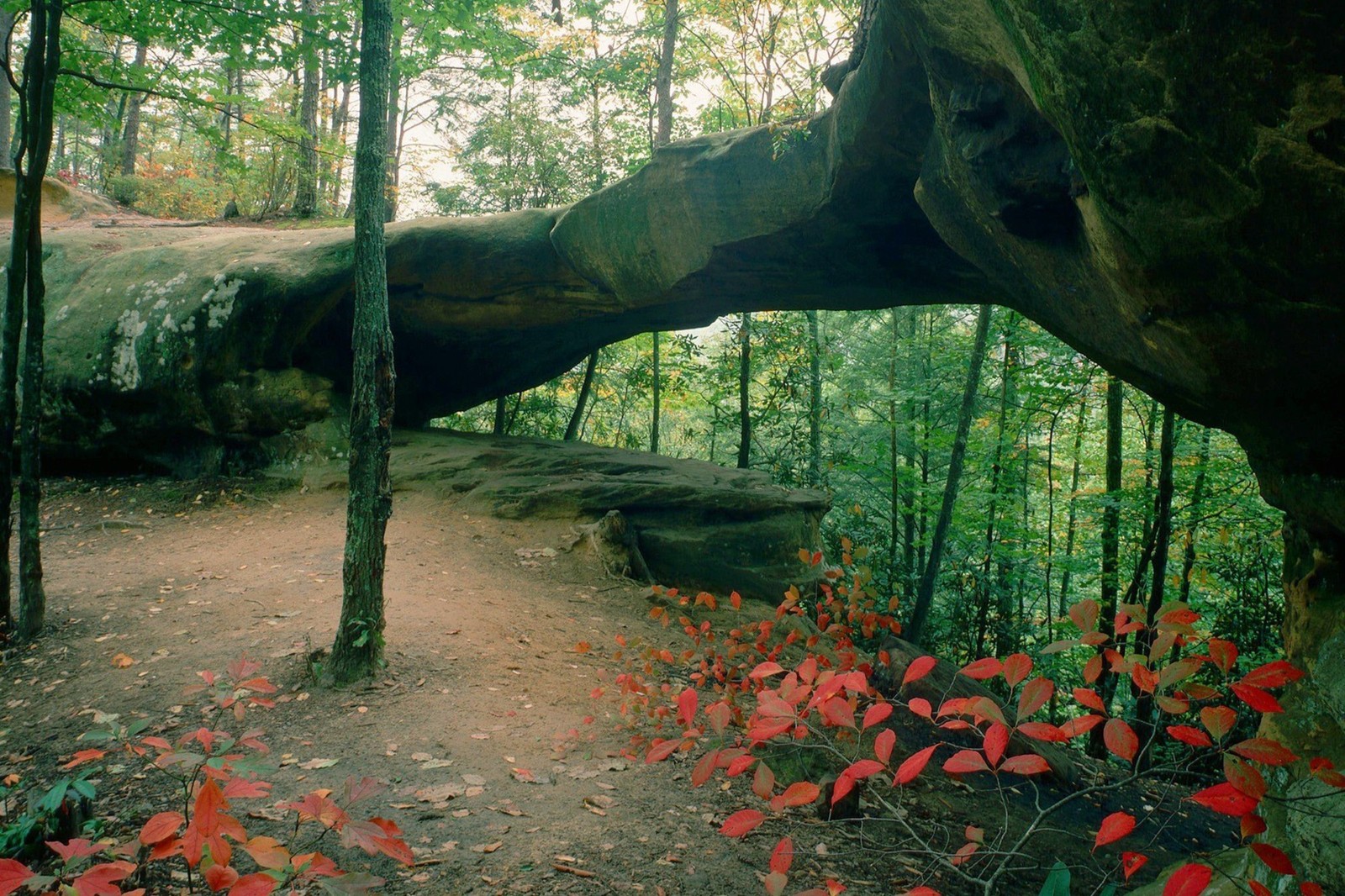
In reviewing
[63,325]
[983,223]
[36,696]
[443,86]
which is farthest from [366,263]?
[443,86]

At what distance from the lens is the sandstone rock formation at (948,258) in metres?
2.24

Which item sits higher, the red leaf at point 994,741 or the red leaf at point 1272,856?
the red leaf at point 994,741

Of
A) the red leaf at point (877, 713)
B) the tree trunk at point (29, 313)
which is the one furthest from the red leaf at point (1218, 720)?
the tree trunk at point (29, 313)

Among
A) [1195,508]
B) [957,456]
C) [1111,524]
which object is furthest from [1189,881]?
[1111,524]

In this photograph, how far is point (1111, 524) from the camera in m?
10.5

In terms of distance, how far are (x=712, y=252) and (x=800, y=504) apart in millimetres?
3261

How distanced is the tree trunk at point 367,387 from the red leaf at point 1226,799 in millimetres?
4566

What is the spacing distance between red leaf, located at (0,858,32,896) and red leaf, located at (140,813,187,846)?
283 mm

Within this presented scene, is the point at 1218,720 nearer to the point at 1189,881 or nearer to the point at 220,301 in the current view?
the point at 1189,881

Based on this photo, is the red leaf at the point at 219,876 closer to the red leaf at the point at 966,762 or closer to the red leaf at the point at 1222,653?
the red leaf at the point at 966,762

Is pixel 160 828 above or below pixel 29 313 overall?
below

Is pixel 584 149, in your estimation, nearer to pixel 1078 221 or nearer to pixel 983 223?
pixel 983 223

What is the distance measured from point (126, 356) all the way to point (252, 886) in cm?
1027

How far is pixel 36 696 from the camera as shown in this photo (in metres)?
4.89
